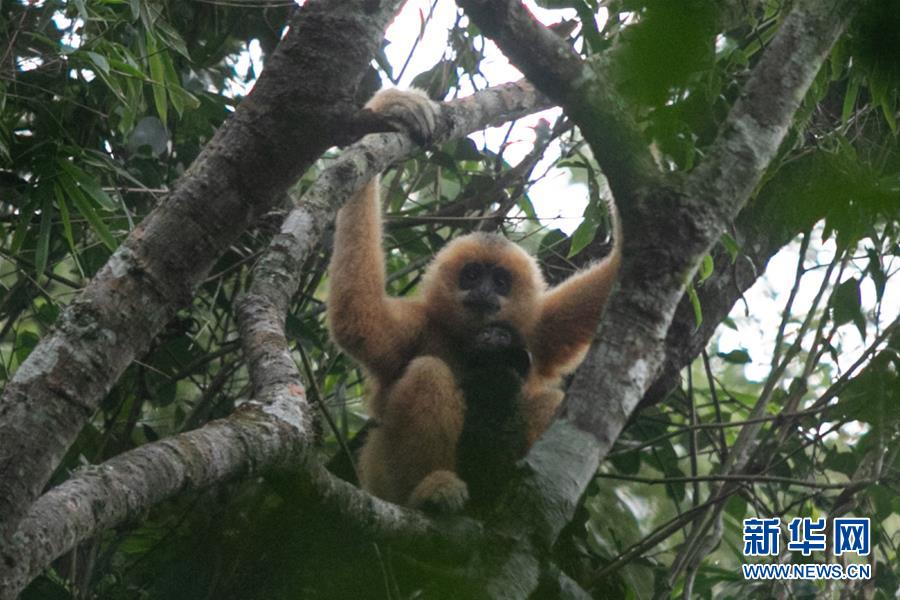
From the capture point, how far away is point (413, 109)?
4.74 m

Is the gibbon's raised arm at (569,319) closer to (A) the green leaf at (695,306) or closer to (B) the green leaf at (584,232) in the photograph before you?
(B) the green leaf at (584,232)

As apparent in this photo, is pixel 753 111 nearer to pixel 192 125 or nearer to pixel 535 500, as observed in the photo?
pixel 535 500

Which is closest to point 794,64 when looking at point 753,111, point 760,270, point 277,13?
point 753,111

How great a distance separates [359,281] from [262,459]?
105 inches

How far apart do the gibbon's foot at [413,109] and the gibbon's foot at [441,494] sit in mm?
1587

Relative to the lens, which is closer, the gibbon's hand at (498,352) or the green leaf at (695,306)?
the green leaf at (695,306)

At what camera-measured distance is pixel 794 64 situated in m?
3.16

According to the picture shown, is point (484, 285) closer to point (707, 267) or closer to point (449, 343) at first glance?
point (449, 343)

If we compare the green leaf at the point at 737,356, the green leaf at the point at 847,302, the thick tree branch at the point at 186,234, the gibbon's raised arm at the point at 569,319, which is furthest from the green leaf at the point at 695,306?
the thick tree branch at the point at 186,234

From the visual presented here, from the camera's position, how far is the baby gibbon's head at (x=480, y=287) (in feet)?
19.8

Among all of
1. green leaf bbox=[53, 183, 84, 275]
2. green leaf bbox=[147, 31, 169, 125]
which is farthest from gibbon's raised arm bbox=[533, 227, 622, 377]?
green leaf bbox=[53, 183, 84, 275]

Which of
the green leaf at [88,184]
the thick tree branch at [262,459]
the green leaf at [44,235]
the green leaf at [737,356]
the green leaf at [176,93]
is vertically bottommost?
the thick tree branch at [262,459]

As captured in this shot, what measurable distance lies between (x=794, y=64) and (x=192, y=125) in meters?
3.69

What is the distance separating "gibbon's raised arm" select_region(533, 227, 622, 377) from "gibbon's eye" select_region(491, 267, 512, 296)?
9.3 inches
